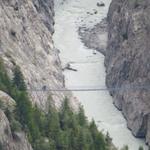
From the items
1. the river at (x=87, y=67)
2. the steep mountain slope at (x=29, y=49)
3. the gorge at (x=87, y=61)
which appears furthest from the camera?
the river at (x=87, y=67)

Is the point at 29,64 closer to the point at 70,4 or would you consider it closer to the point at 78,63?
the point at 78,63

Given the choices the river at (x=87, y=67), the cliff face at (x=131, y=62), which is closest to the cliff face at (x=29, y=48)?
the river at (x=87, y=67)

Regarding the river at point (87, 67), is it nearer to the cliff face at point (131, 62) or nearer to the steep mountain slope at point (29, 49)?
the cliff face at point (131, 62)

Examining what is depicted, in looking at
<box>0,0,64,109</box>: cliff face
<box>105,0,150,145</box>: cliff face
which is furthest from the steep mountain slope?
<box>105,0,150,145</box>: cliff face

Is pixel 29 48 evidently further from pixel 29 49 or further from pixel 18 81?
pixel 18 81

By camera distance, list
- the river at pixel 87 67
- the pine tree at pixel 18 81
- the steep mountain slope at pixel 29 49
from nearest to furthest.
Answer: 1. the pine tree at pixel 18 81
2. the steep mountain slope at pixel 29 49
3. the river at pixel 87 67

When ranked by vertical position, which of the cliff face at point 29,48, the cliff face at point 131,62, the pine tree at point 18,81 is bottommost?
the cliff face at point 131,62

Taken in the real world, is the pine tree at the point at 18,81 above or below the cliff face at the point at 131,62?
above
